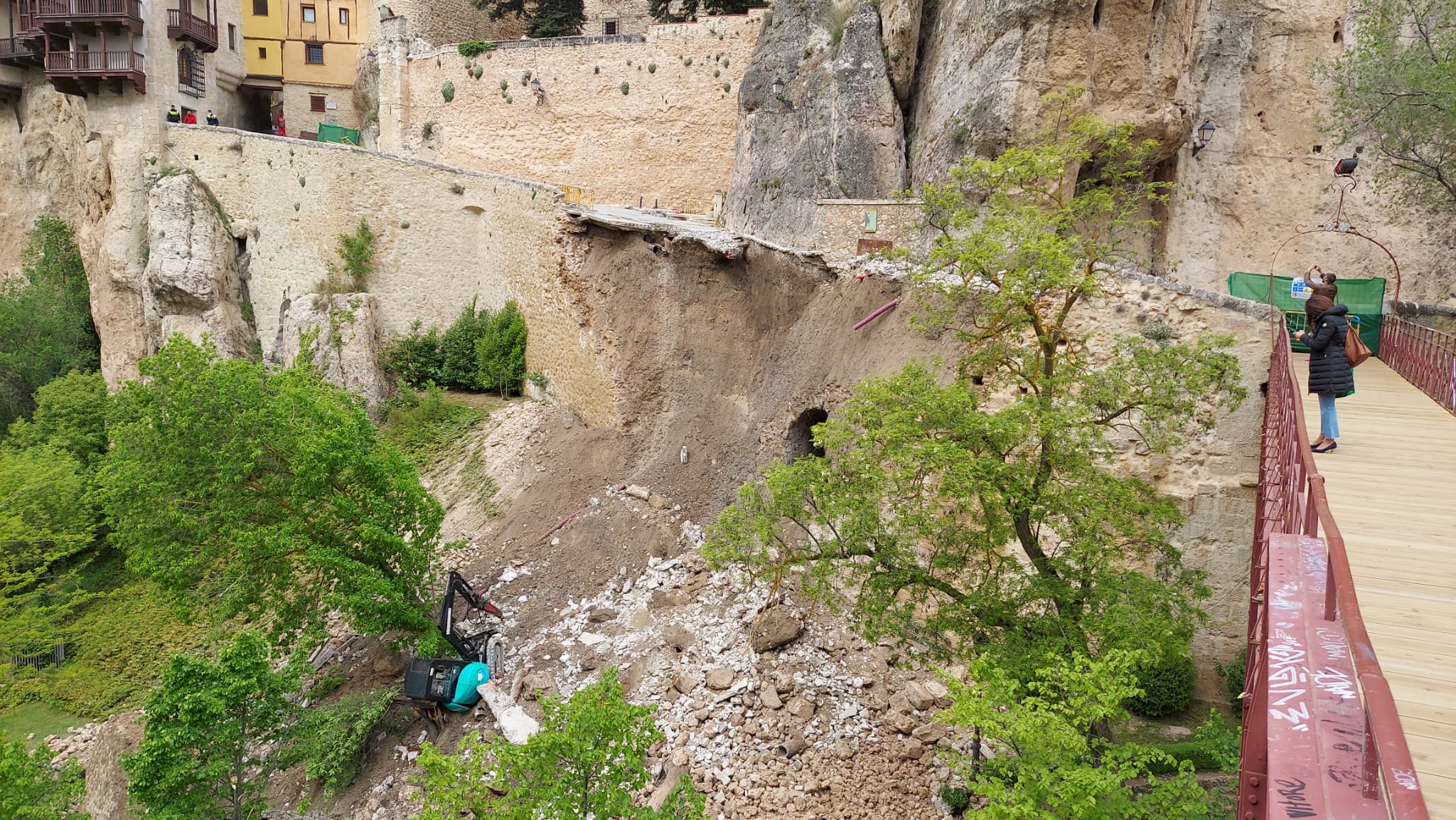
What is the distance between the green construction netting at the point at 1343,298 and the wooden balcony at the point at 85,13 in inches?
1205

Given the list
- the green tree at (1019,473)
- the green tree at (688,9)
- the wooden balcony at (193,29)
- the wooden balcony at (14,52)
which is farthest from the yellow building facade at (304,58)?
the green tree at (1019,473)

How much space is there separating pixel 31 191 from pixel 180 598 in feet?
82.9

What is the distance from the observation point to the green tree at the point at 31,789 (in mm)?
9391

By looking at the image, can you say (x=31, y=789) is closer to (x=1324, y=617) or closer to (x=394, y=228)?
(x=1324, y=617)

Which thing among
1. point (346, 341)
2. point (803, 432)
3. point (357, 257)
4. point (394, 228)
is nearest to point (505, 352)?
point (346, 341)

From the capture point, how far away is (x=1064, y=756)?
Answer: 664 centimetres

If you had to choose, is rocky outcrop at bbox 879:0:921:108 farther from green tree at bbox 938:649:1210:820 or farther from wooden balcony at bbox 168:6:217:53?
wooden balcony at bbox 168:6:217:53

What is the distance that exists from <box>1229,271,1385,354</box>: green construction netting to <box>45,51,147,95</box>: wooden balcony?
3033cm

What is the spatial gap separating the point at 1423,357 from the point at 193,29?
33580mm

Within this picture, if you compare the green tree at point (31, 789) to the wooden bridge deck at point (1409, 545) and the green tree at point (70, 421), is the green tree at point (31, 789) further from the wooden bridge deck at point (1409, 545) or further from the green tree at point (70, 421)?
the green tree at point (70, 421)

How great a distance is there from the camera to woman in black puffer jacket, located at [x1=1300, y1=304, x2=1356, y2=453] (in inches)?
286

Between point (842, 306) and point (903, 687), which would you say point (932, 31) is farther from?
→ point (903, 687)

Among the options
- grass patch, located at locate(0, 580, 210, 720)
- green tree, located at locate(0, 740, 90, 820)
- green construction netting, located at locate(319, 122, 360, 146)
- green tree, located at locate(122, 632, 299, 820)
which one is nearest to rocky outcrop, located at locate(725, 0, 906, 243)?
green tree, located at locate(122, 632, 299, 820)

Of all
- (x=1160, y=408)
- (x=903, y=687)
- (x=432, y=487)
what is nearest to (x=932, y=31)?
(x=1160, y=408)
